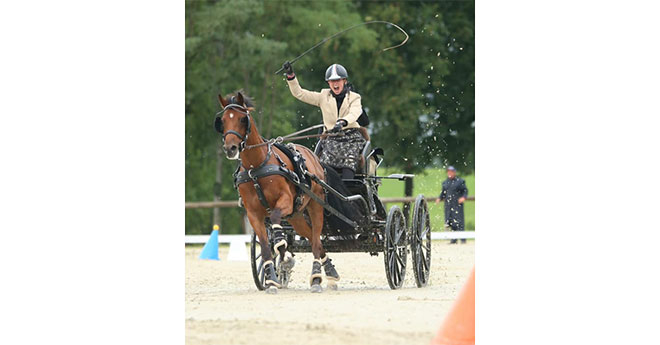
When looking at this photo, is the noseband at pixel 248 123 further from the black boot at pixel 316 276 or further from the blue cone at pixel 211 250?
the blue cone at pixel 211 250

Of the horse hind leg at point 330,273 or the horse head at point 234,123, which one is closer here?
the horse head at point 234,123

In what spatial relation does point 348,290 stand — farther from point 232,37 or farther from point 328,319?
point 232,37

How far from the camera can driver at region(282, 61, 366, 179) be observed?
30.8 feet

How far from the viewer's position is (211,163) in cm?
2206

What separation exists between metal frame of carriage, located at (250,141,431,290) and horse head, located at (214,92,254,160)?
95cm

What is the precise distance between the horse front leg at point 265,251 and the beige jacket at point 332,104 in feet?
4.20

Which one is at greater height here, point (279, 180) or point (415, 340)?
point (279, 180)

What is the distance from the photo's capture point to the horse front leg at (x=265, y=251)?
8.62 m

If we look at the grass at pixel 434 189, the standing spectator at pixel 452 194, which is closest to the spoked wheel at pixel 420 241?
the standing spectator at pixel 452 194

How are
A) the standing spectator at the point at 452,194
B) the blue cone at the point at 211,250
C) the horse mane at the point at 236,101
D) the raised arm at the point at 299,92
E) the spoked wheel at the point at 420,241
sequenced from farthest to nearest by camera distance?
the standing spectator at the point at 452,194
the blue cone at the point at 211,250
the spoked wheel at the point at 420,241
the raised arm at the point at 299,92
the horse mane at the point at 236,101

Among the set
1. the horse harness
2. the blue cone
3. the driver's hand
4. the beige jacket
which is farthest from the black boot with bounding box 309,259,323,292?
the blue cone

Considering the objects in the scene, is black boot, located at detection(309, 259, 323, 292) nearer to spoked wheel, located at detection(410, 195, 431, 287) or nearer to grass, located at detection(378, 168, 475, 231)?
spoked wheel, located at detection(410, 195, 431, 287)
